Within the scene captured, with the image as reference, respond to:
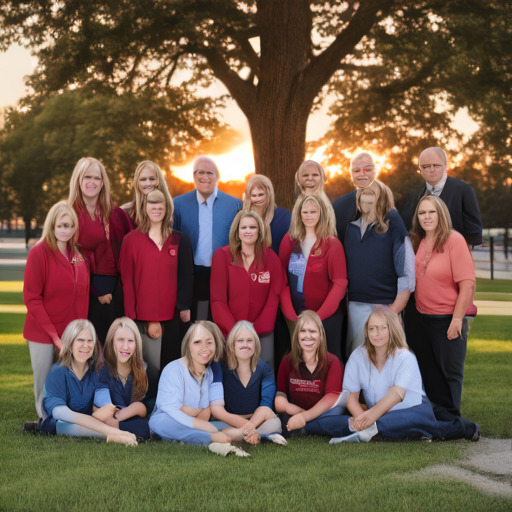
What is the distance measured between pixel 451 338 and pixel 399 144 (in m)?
15.9

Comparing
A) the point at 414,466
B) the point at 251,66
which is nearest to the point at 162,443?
the point at 414,466

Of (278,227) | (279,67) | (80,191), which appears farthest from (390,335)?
(279,67)

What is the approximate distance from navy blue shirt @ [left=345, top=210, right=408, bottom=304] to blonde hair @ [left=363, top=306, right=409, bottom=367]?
0.31 metres

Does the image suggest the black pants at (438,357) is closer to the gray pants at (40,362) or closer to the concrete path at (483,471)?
the concrete path at (483,471)

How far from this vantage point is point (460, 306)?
233 inches

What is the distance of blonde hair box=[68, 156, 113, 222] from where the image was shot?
19.9ft

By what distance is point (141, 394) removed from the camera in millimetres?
5883

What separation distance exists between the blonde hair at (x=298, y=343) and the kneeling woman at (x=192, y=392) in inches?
25.2

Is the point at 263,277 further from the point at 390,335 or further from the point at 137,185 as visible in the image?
the point at 137,185

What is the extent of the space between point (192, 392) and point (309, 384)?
1044 mm

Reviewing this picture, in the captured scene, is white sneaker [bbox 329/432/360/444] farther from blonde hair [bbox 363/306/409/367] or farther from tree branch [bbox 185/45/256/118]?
tree branch [bbox 185/45/256/118]

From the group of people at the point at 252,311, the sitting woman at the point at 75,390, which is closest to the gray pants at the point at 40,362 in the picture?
the group of people at the point at 252,311

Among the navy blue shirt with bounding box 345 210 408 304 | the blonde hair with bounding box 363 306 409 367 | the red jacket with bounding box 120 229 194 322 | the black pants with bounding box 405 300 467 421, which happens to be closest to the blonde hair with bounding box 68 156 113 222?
the red jacket with bounding box 120 229 194 322

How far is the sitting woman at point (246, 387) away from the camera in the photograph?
560 centimetres
